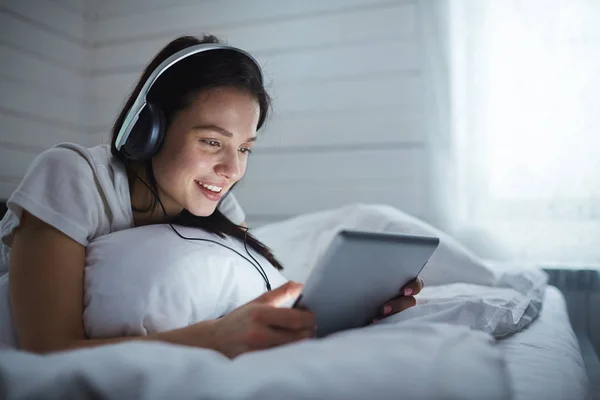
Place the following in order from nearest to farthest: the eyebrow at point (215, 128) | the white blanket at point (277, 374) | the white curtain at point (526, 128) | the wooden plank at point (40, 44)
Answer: the white blanket at point (277, 374) → the eyebrow at point (215, 128) → the white curtain at point (526, 128) → the wooden plank at point (40, 44)

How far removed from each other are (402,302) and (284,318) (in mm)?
328

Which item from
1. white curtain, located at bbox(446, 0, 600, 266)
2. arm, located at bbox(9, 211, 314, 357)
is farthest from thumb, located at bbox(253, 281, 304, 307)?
white curtain, located at bbox(446, 0, 600, 266)

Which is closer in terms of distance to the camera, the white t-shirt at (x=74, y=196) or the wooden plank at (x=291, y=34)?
the white t-shirt at (x=74, y=196)

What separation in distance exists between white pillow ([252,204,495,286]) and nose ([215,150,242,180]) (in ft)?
1.40

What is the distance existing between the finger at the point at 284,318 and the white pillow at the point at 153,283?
8.0 inches

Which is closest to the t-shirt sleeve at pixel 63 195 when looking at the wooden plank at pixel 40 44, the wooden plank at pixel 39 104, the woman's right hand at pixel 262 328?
the woman's right hand at pixel 262 328

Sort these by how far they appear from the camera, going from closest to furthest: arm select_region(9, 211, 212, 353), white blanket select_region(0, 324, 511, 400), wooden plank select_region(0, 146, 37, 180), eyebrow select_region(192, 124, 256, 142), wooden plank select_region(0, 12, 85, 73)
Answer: white blanket select_region(0, 324, 511, 400), arm select_region(9, 211, 212, 353), eyebrow select_region(192, 124, 256, 142), wooden plank select_region(0, 146, 37, 180), wooden plank select_region(0, 12, 85, 73)

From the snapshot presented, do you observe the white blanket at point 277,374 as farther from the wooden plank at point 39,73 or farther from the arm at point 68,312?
the wooden plank at point 39,73

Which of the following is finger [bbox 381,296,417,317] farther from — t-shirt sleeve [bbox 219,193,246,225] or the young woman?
t-shirt sleeve [bbox 219,193,246,225]

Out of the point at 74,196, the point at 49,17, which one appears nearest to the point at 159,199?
the point at 74,196

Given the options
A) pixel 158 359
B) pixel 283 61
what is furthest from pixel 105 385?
pixel 283 61

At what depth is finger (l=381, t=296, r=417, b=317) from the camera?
0.82 meters

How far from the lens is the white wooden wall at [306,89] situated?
1982 mm

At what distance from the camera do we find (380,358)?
0.39 m
